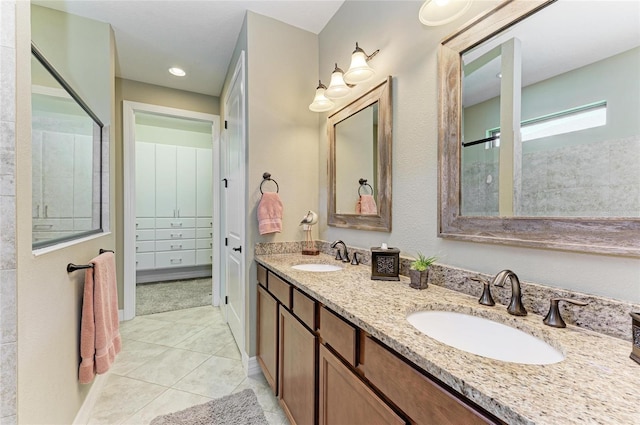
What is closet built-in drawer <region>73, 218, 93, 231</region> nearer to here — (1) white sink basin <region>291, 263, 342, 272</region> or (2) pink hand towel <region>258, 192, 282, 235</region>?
(2) pink hand towel <region>258, 192, 282, 235</region>

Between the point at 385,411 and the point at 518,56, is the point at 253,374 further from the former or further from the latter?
the point at 518,56

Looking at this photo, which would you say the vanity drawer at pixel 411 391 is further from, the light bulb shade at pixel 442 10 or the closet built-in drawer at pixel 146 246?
the closet built-in drawer at pixel 146 246

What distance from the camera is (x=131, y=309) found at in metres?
2.95

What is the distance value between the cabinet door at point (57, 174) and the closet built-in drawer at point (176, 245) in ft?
10.2

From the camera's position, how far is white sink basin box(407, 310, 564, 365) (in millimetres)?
729

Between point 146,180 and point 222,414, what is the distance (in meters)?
3.91

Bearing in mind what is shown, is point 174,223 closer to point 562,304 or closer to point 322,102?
point 322,102

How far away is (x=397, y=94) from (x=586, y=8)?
2.52ft

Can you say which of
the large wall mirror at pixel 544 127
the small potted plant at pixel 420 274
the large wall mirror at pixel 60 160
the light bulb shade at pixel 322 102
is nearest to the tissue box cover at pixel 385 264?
the small potted plant at pixel 420 274

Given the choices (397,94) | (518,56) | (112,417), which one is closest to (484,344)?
(518,56)

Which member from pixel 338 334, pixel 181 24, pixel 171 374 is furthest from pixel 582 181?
pixel 181 24

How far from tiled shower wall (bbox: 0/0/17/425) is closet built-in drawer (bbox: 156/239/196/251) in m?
3.82

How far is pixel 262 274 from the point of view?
6.11 feet

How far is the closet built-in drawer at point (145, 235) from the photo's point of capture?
4203 millimetres
